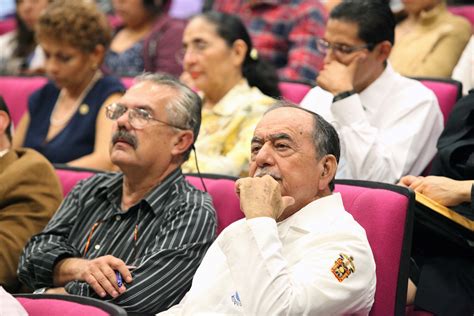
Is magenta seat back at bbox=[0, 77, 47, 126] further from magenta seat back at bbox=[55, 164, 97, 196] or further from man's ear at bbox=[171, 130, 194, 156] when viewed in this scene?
man's ear at bbox=[171, 130, 194, 156]

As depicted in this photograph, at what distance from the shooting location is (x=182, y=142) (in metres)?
2.93

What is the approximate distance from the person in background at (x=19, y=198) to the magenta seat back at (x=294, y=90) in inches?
42.5

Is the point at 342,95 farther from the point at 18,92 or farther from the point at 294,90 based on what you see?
the point at 18,92

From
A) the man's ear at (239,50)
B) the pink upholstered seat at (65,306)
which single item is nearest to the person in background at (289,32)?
the man's ear at (239,50)

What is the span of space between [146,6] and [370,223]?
2578mm

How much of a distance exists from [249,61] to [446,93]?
0.80 meters

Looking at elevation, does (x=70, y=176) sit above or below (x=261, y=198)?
below

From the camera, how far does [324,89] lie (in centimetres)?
323

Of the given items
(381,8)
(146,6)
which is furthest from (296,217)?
(146,6)

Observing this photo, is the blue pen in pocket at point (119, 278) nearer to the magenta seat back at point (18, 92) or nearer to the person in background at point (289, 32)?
the magenta seat back at point (18, 92)

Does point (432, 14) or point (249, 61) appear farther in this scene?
point (432, 14)

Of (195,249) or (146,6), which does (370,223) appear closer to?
(195,249)

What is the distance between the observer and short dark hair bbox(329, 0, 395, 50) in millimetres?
3295

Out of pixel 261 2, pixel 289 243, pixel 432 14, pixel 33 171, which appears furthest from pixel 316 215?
pixel 261 2
